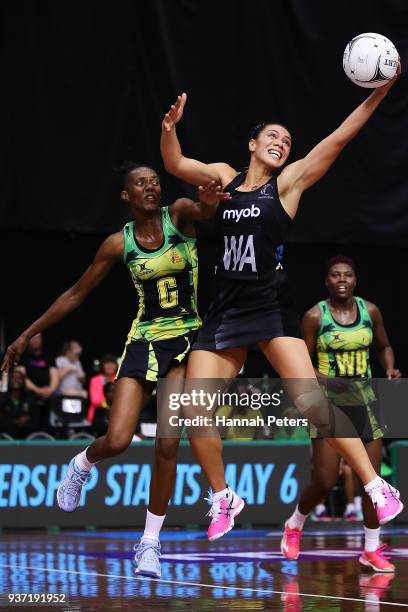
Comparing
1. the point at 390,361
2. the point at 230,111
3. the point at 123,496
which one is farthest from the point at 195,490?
the point at 230,111

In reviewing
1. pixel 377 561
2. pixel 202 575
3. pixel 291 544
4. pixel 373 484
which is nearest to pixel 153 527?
pixel 202 575

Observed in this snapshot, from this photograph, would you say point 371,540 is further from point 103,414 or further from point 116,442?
point 103,414

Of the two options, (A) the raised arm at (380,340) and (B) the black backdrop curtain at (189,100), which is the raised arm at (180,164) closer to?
(A) the raised arm at (380,340)

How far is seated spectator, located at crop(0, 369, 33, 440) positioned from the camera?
1494 centimetres

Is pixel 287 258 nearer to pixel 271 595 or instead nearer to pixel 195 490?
pixel 195 490

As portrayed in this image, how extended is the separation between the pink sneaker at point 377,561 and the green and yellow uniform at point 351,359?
887mm

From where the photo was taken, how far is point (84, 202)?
17.0 m

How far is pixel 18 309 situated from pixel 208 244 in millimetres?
2999

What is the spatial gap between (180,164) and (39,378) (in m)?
8.58

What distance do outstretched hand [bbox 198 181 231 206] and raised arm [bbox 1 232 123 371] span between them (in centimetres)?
89

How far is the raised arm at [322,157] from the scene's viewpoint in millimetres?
7574

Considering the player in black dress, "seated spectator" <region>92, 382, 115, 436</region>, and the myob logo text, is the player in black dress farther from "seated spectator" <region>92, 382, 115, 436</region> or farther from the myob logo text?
"seated spectator" <region>92, 382, 115, 436</region>

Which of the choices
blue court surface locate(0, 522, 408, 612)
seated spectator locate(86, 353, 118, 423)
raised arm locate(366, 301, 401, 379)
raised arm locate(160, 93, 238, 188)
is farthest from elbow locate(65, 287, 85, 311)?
seated spectator locate(86, 353, 118, 423)

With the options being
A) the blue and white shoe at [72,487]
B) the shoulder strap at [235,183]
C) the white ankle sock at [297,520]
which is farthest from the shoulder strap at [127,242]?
the white ankle sock at [297,520]
